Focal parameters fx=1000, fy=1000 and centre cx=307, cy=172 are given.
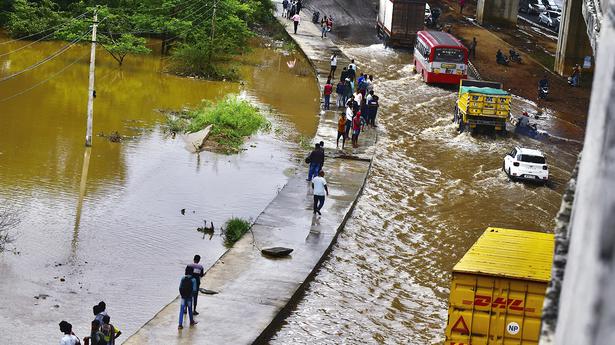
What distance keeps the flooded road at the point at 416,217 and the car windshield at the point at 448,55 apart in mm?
1457

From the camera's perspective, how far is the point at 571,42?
5172cm

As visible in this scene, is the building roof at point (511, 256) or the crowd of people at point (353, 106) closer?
the building roof at point (511, 256)

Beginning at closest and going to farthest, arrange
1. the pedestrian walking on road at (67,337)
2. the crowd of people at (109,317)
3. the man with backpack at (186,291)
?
the pedestrian walking on road at (67,337)
the crowd of people at (109,317)
the man with backpack at (186,291)

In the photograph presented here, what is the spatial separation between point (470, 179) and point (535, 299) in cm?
1742

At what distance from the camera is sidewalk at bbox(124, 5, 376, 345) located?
1708cm

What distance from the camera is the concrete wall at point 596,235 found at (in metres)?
3.04


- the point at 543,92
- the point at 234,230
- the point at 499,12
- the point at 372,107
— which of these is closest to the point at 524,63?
the point at 543,92

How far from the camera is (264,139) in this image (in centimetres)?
3541

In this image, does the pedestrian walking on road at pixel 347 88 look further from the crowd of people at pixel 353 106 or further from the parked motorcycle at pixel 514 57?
the parked motorcycle at pixel 514 57

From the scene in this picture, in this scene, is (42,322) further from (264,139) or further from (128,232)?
(264,139)

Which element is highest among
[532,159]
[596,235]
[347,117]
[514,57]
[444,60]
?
[596,235]

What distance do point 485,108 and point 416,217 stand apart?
10217 millimetres

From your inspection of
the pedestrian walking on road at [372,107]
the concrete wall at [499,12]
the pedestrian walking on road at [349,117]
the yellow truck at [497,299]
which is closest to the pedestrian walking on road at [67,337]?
the yellow truck at [497,299]

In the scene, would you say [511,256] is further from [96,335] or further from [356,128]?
[356,128]
